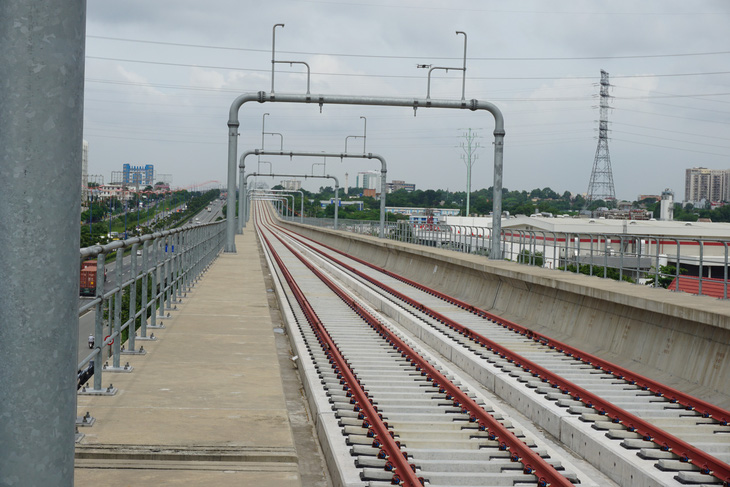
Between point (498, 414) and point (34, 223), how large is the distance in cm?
766

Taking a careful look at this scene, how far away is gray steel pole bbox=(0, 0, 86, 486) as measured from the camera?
8.29 feet

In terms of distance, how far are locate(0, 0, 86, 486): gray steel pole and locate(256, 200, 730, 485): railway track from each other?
4.49 metres

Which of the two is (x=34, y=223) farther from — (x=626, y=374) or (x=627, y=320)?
(x=627, y=320)

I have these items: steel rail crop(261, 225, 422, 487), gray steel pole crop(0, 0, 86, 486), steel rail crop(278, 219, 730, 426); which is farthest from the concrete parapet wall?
gray steel pole crop(0, 0, 86, 486)

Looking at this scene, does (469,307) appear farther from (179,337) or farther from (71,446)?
(71,446)

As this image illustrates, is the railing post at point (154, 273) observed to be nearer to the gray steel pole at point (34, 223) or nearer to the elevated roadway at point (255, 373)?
the elevated roadway at point (255, 373)

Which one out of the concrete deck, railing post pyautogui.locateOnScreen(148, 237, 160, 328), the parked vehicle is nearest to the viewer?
the concrete deck

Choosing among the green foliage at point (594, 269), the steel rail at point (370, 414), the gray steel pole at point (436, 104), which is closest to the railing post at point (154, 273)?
the steel rail at point (370, 414)

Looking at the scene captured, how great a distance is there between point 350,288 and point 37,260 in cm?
2562

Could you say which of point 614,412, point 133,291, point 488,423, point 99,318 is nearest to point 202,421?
point 99,318

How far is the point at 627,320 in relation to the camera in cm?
1347

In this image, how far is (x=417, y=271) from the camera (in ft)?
104

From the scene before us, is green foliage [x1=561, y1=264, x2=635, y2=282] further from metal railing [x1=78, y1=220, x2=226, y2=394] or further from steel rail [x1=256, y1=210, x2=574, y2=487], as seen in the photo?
metal railing [x1=78, y1=220, x2=226, y2=394]

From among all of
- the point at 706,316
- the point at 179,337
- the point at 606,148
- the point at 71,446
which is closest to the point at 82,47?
the point at 71,446
